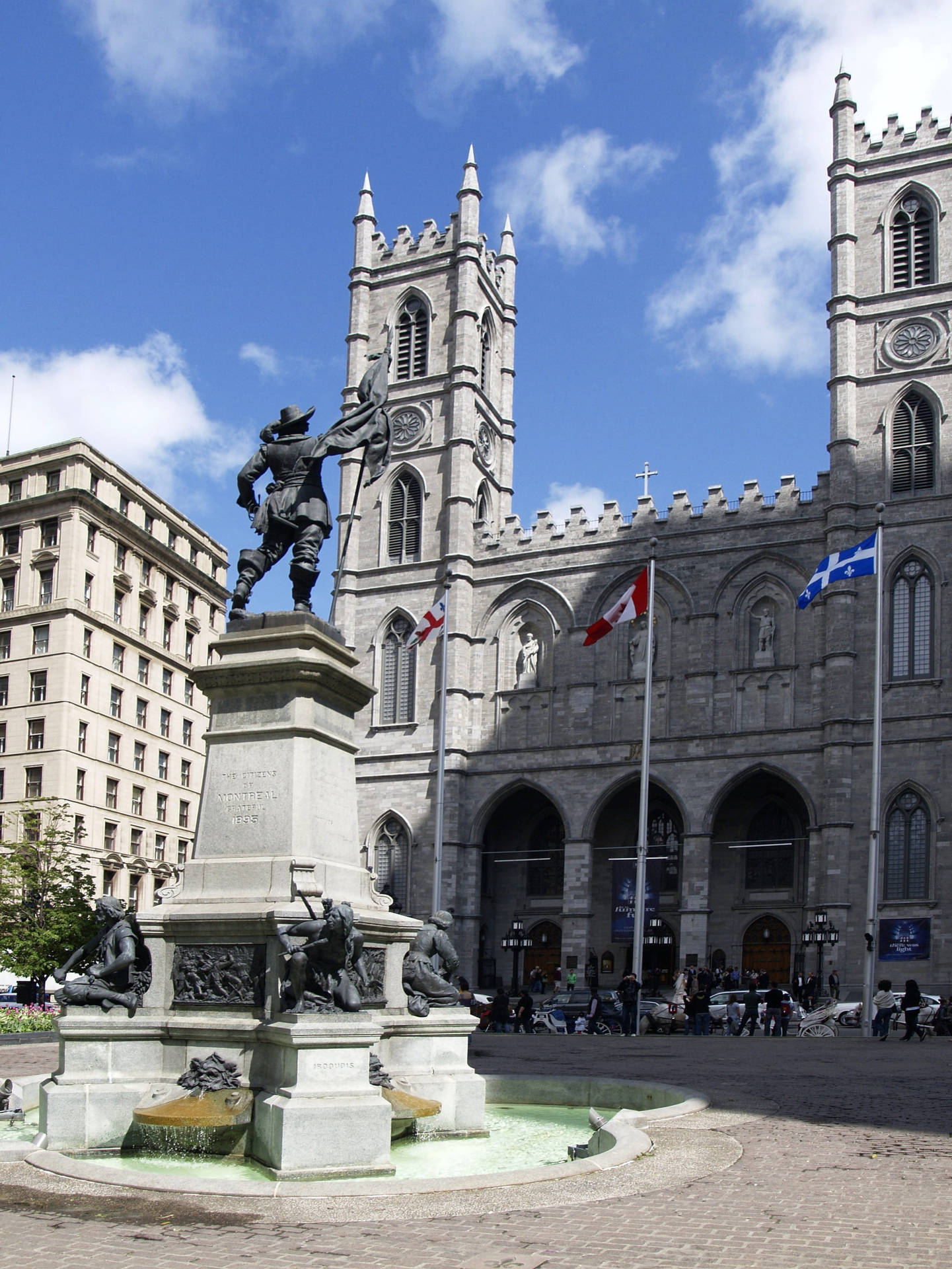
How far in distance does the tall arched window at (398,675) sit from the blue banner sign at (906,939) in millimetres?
19624

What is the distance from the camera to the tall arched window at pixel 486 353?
199ft

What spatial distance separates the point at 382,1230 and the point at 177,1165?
9.37 ft

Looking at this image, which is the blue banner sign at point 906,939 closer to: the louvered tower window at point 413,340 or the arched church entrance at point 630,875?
the arched church entrance at point 630,875

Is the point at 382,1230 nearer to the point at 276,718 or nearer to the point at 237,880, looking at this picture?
the point at 237,880

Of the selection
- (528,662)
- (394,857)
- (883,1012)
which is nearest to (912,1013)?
(883,1012)

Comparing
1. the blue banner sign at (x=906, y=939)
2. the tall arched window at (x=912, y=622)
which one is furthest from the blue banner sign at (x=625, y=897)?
the tall arched window at (x=912, y=622)

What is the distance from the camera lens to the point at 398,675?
179ft

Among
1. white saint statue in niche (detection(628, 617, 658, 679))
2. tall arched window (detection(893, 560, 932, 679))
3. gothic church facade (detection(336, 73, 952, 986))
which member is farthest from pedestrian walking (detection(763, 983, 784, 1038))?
white saint statue in niche (detection(628, 617, 658, 679))

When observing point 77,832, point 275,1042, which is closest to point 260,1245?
point 275,1042

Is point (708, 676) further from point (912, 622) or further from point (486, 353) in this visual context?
point (486, 353)

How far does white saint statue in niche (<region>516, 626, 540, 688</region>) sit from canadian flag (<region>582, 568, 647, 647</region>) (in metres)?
12.0

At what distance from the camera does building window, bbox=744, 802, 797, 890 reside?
48.7 m

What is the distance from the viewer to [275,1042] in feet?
30.1

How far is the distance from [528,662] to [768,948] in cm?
1405
